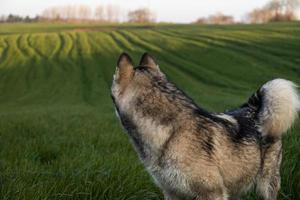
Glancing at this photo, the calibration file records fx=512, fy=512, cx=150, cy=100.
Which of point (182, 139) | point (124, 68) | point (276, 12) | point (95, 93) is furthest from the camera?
point (276, 12)

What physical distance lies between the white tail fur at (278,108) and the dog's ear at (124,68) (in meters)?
1.67

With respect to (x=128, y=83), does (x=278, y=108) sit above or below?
below

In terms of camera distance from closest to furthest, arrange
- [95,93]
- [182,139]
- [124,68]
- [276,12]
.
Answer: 1. [182,139]
2. [124,68]
3. [95,93]
4. [276,12]

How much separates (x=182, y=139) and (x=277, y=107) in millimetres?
1452

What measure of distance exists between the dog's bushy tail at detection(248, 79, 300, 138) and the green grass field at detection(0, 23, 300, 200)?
1049mm

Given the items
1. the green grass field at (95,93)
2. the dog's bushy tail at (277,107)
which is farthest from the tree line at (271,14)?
the dog's bushy tail at (277,107)

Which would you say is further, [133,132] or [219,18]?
[219,18]

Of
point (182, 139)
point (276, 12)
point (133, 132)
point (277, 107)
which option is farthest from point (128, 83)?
point (276, 12)

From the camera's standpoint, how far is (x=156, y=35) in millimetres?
81062

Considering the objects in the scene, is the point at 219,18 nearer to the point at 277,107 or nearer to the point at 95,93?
the point at 95,93

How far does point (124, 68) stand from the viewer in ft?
16.3

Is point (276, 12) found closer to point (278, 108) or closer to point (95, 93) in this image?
point (95, 93)

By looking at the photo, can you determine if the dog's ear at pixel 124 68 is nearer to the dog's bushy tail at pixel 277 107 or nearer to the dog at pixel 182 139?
the dog at pixel 182 139

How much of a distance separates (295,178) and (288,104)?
1.17 meters
